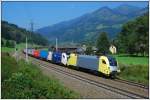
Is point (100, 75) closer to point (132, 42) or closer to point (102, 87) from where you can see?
point (102, 87)

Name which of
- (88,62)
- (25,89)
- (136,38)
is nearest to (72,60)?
(88,62)

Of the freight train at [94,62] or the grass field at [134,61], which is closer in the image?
the freight train at [94,62]

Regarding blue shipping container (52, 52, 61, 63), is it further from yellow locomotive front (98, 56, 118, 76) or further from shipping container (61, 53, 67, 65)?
yellow locomotive front (98, 56, 118, 76)

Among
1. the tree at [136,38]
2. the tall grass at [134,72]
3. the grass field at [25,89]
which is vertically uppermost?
the tree at [136,38]

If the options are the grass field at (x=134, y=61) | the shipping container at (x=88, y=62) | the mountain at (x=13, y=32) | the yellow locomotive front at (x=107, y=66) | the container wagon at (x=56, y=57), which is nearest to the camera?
the yellow locomotive front at (x=107, y=66)

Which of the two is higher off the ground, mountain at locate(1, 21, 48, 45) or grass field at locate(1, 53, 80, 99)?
mountain at locate(1, 21, 48, 45)

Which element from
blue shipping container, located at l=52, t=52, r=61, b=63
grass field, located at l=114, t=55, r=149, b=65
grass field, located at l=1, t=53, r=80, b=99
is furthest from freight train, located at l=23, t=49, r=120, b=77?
grass field, located at l=1, t=53, r=80, b=99

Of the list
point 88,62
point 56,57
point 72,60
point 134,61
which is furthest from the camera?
point 56,57

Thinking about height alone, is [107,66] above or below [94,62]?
below

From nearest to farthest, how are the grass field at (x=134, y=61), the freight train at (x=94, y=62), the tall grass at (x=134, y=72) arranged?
the freight train at (x=94, y=62) → the tall grass at (x=134, y=72) → the grass field at (x=134, y=61)

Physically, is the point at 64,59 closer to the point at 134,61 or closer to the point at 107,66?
the point at 134,61

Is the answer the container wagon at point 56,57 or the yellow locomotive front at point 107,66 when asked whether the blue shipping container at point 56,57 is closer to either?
the container wagon at point 56,57

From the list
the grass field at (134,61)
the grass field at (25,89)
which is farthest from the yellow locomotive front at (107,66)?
the grass field at (134,61)

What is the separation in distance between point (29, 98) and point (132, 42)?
65.4 metres
